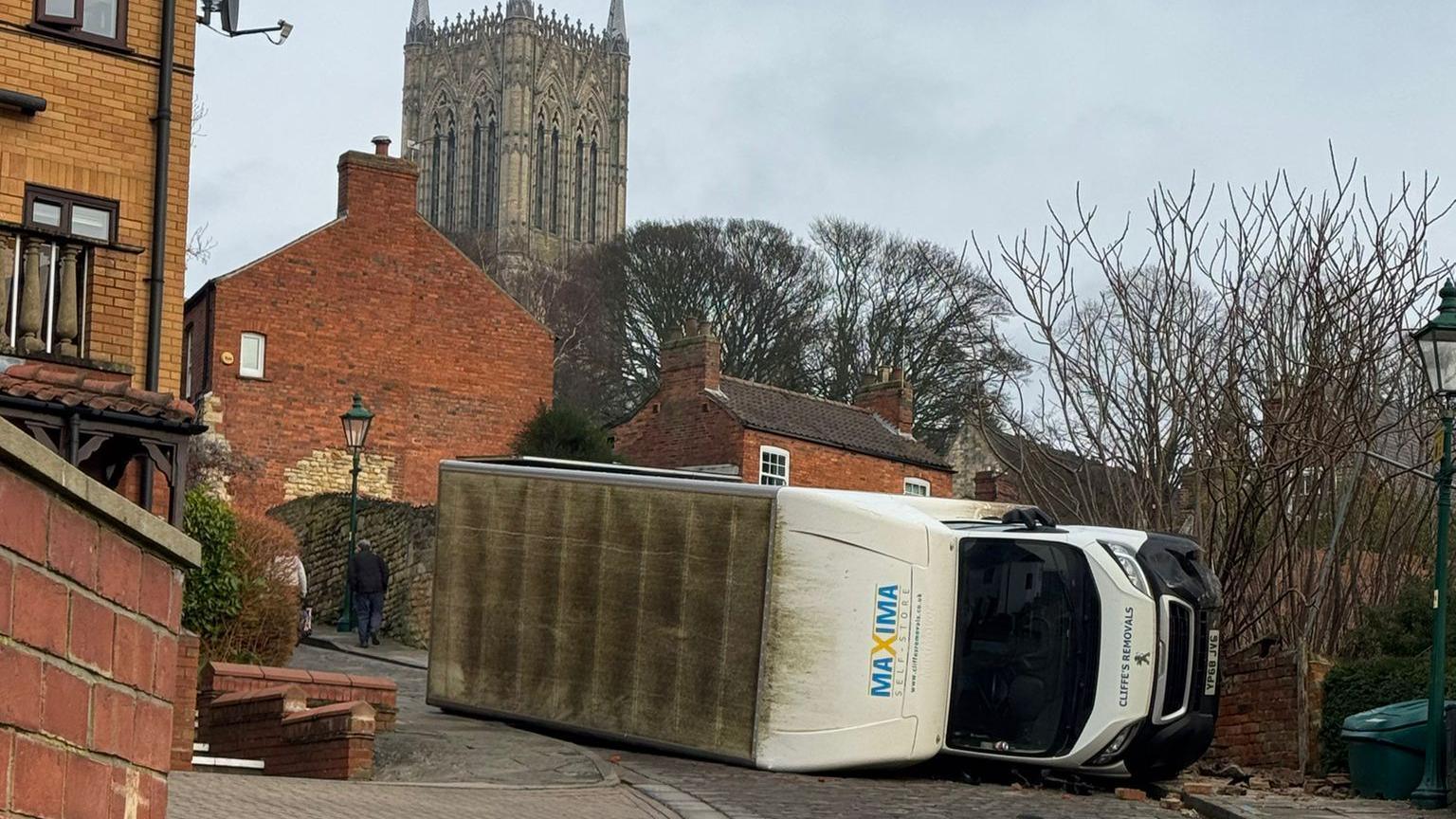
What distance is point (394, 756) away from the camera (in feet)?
54.1

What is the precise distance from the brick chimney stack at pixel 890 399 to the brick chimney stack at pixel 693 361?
21.6 feet

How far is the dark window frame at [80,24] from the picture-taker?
19078 mm

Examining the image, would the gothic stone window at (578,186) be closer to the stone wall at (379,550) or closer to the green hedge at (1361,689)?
the stone wall at (379,550)

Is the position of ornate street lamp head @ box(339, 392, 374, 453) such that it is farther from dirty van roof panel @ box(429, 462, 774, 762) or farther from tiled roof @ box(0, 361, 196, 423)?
tiled roof @ box(0, 361, 196, 423)

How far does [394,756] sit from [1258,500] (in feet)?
30.1

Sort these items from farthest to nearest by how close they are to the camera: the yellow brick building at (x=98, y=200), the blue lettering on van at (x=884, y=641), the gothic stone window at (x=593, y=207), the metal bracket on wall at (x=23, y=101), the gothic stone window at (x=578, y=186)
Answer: the gothic stone window at (x=593, y=207)
the gothic stone window at (x=578, y=186)
the metal bracket on wall at (x=23, y=101)
the yellow brick building at (x=98, y=200)
the blue lettering on van at (x=884, y=641)

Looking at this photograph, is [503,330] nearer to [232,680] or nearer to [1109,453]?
[1109,453]

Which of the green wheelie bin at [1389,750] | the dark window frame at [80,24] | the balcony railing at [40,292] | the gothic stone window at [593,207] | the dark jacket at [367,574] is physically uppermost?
the gothic stone window at [593,207]

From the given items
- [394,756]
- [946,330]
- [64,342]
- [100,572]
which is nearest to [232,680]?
[394,756]

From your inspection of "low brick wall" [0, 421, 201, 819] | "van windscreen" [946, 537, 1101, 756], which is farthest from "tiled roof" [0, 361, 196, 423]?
"low brick wall" [0, 421, 201, 819]

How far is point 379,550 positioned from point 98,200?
49.7 ft

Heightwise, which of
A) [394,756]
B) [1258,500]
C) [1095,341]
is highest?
[1095,341]

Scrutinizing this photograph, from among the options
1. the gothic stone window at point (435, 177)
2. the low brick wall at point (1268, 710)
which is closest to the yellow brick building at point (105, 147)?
the low brick wall at point (1268, 710)

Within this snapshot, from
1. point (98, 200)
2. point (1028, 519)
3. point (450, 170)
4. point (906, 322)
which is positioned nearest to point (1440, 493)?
point (1028, 519)
